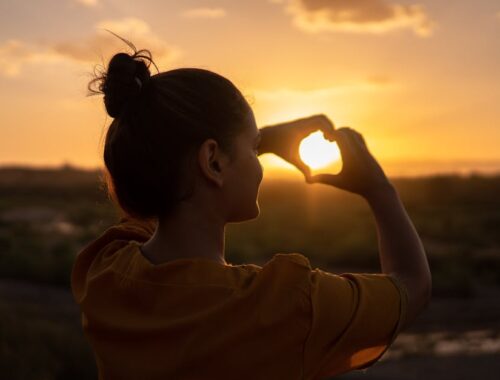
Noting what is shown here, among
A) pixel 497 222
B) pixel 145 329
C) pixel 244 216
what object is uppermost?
pixel 244 216

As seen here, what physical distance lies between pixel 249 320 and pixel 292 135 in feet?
1.70

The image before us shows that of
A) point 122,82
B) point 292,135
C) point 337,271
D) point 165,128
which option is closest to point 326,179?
point 292,135

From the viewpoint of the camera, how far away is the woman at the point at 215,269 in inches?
69.2

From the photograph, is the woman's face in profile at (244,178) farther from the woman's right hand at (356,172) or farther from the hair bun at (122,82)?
the hair bun at (122,82)

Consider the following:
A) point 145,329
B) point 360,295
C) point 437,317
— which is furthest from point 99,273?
point 437,317

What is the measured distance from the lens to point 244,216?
197 centimetres

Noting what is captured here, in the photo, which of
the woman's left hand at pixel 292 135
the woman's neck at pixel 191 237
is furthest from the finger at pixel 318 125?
the woman's neck at pixel 191 237

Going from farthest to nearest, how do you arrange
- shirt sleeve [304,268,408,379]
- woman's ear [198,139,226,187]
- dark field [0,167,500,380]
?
dark field [0,167,500,380] < woman's ear [198,139,226,187] < shirt sleeve [304,268,408,379]

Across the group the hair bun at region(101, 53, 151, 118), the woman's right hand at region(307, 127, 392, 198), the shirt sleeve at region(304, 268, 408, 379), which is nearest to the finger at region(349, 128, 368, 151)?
the woman's right hand at region(307, 127, 392, 198)

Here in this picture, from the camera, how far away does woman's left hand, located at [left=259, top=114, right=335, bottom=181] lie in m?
2.04

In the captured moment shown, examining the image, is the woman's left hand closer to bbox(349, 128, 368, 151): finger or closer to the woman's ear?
bbox(349, 128, 368, 151): finger

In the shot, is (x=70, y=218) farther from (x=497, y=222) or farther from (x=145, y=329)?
(x=145, y=329)

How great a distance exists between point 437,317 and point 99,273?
11.9 metres

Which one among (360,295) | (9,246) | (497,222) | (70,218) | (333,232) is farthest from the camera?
(70,218)
